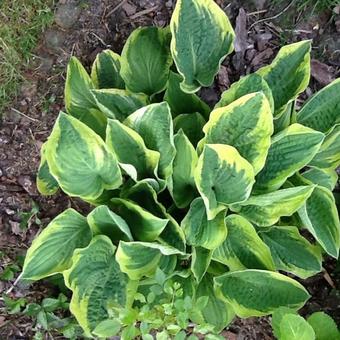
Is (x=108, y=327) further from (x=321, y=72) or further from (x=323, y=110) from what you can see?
(x=321, y=72)

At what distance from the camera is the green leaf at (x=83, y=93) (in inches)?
67.0

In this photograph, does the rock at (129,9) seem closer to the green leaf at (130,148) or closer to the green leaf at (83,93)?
the green leaf at (83,93)

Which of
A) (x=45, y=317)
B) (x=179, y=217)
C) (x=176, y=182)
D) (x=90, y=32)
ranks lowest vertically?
(x=45, y=317)

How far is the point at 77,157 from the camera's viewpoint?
1440mm

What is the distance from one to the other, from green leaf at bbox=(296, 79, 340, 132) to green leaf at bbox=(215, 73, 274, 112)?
16 centimetres

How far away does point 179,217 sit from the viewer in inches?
66.1

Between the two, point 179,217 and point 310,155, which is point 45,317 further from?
point 310,155

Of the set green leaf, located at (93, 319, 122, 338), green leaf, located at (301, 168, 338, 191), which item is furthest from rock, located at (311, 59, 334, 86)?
green leaf, located at (93, 319, 122, 338)

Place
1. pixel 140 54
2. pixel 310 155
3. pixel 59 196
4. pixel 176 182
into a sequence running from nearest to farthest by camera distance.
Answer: pixel 310 155
pixel 176 182
pixel 140 54
pixel 59 196

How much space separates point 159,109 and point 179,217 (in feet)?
1.08

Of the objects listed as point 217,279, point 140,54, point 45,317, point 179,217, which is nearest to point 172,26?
point 140,54

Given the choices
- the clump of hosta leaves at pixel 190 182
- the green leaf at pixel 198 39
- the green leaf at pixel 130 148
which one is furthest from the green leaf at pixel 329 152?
the green leaf at pixel 130 148

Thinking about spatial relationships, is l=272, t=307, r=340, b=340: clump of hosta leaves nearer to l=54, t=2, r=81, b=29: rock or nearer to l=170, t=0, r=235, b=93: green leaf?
l=170, t=0, r=235, b=93: green leaf

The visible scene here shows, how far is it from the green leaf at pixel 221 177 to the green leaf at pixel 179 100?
32 cm
